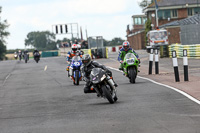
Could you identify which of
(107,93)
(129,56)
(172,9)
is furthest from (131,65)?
(172,9)

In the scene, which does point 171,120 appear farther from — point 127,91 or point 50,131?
point 127,91

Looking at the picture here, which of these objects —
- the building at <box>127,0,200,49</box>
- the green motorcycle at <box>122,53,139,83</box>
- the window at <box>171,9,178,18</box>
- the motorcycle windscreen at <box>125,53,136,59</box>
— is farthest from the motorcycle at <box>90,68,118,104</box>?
the window at <box>171,9,178,18</box>

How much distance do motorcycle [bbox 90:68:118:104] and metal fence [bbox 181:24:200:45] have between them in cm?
3016

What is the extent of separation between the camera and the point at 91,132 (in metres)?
8.25

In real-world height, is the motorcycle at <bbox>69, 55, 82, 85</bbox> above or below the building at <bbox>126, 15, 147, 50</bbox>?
below

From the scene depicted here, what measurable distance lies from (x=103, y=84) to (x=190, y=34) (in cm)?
3285

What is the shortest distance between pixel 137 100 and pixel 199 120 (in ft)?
13.0

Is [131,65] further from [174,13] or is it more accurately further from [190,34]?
[174,13]

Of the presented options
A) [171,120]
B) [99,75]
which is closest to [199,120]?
[171,120]

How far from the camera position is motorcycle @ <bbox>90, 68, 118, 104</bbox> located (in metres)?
12.3

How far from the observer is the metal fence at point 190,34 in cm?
4225

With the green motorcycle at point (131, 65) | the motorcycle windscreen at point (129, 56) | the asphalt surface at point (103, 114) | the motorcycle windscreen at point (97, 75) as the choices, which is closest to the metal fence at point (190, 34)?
the motorcycle windscreen at point (129, 56)

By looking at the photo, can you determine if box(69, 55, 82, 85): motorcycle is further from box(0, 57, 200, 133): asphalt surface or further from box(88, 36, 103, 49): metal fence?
box(88, 36, 103, 49): metal fence

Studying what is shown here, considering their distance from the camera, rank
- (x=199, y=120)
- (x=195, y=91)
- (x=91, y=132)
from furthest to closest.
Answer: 1. (x=195, y=91)
2. (x=199, y=120)
3. (x=91, y=132)
